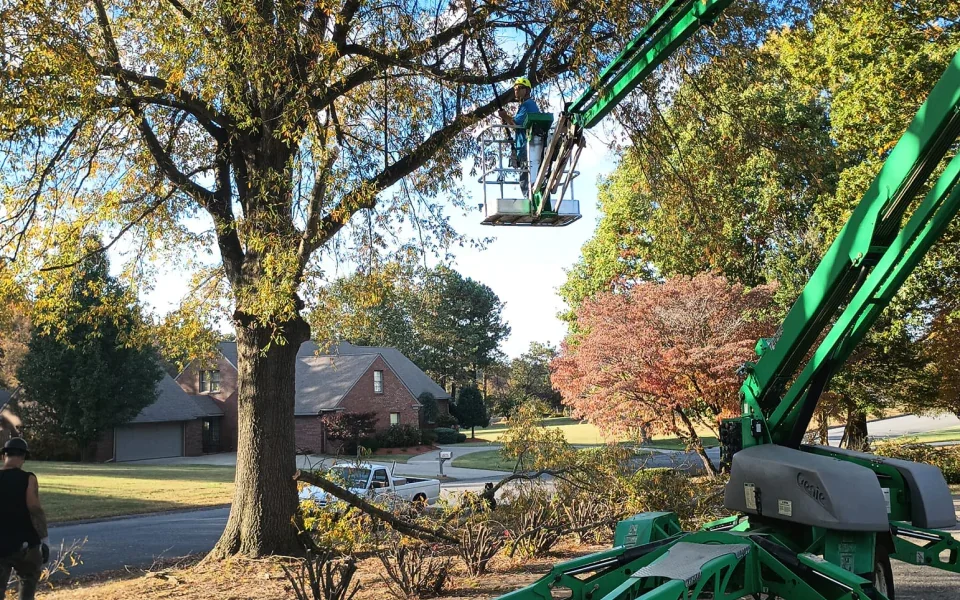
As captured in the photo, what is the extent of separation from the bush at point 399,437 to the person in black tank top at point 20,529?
3834 cm

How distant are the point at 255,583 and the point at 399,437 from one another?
3776cm

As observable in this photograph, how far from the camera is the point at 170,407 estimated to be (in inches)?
1897

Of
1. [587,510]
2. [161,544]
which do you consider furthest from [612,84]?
[161,544]

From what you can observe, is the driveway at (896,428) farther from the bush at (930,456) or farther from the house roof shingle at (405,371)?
the house roof shingle at (405,371)

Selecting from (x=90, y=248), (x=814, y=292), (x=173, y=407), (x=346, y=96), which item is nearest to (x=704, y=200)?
(x=346, y=96)

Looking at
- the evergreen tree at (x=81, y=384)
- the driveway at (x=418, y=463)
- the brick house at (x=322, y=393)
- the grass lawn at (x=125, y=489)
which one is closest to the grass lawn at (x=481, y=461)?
the driveway at (x=418, y=463)

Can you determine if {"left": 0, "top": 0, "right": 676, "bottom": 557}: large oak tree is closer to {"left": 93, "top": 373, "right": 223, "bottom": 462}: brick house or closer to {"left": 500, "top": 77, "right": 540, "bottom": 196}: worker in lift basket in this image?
{"left": 500, "top": 77, "right": 540, "bottom": 196}: worker in lift basket

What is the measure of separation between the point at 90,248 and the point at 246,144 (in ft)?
12.0

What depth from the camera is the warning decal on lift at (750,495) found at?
6.89 metres

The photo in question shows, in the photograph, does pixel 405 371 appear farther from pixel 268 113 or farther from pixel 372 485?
pixel 268 113

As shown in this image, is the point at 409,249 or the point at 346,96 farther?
the point at 346,96

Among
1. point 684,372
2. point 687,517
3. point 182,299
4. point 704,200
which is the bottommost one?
point 687,517

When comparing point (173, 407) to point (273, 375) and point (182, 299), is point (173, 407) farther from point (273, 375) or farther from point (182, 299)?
point (273, 375)

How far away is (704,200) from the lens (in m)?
13.8
